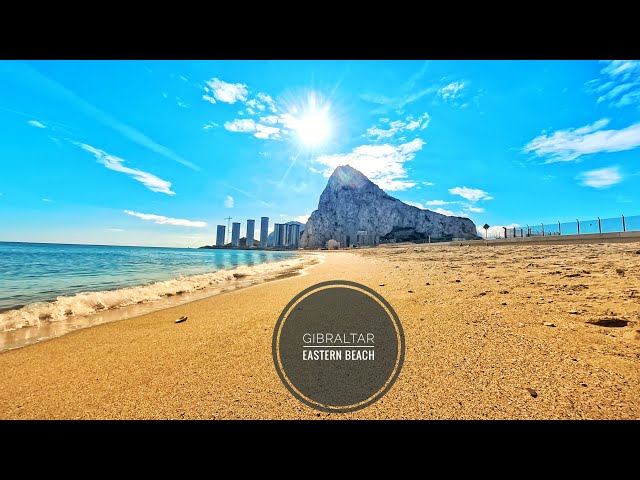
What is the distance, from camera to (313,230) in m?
188

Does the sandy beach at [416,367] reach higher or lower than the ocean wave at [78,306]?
higher

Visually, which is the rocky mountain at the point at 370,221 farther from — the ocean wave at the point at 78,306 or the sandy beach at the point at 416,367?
the sandy beach at the point at 416,367

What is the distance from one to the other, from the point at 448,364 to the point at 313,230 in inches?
7292

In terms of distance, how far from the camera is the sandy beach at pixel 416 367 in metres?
2.23

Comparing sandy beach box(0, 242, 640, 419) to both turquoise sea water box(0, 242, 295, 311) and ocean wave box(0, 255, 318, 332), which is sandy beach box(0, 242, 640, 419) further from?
turquoise sea water box(0, 242, 295, 311)

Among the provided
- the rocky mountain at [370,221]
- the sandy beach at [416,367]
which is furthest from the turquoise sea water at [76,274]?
the rocky mountain at [370,221]

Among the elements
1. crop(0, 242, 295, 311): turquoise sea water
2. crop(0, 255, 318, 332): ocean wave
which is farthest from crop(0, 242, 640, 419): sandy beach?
crop(0, 242, 295, 311): turquoise sea water

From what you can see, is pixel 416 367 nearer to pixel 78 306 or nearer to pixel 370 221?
pixel 78 306

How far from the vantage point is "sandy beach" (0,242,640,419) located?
2232 millimetres

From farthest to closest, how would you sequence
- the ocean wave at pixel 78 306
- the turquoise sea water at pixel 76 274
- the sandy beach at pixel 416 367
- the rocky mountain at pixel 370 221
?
the rocky mountain at pixel 370 221, the turquoise sea water at pixel 76 274, the ocean wave at pixel 78 306, the sandy beach at pixel 416 367

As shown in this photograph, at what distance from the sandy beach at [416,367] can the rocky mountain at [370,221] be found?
173492 millimetres

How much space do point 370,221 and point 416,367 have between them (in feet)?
616
